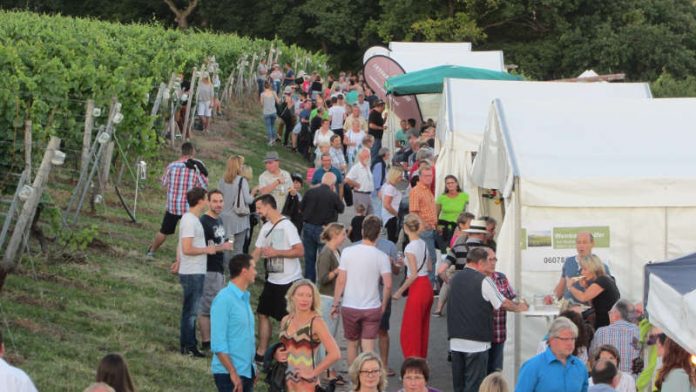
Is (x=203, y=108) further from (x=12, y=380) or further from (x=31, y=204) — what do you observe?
(x=12, y=380)

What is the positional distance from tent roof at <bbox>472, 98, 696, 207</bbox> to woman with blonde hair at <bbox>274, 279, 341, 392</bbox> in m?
4.69

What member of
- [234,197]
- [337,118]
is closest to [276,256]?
[234,197]

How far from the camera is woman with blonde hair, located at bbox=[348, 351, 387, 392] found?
9.70 metres

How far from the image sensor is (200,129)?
35375mm

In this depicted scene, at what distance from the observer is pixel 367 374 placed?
970 centimetres

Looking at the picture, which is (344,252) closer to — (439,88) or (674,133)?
(674,133)

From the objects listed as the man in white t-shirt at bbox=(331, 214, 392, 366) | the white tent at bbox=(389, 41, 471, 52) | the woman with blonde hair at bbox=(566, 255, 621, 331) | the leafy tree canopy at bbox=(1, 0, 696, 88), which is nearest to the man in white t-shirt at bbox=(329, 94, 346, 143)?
the white tent at bbox=(389, 41, 471, 52)

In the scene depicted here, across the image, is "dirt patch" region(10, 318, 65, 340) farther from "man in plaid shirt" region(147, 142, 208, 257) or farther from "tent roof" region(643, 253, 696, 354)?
"tent roof" region(643, 253, 696, 354)

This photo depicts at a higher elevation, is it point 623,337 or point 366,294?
point 366,294

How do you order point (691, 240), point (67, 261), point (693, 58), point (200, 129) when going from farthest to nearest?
point (693, 58) → point (200, 129) → point (67, 261) → point (691, 240)

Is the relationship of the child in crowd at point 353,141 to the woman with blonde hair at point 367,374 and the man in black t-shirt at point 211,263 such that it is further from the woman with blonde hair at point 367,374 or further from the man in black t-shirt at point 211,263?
the woman with blonde hair at point 367,374

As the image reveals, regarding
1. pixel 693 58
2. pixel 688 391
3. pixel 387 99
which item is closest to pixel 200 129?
pixel 387 99

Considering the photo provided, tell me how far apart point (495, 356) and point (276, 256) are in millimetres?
2399

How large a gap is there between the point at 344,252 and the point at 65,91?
6.87 meters
